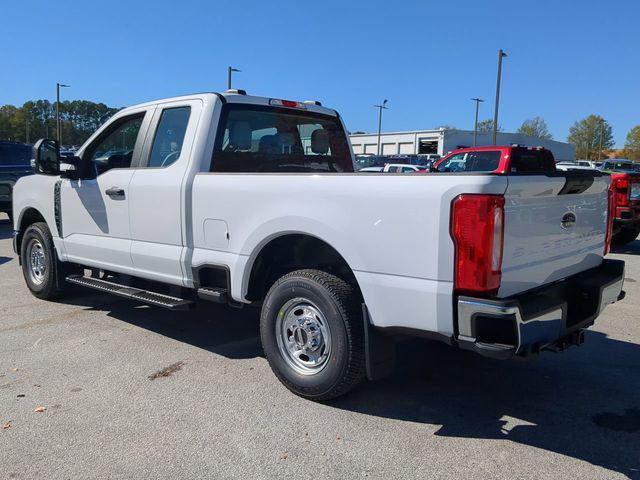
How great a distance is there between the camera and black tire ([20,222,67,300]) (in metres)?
6.25

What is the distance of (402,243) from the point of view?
3242mm

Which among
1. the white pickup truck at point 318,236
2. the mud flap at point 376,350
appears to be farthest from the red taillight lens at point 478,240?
the mud flap at point 376,350

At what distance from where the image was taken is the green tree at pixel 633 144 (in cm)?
9888

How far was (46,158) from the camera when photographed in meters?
5.63

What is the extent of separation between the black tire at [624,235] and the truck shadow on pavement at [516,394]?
6.98 m

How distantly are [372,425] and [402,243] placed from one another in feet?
4.03

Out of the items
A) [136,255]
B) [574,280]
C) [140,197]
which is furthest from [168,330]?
[574,280]

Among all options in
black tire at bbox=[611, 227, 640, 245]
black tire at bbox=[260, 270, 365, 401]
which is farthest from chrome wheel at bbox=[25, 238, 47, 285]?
black tire at bbox=[611, 227, 640, 245]

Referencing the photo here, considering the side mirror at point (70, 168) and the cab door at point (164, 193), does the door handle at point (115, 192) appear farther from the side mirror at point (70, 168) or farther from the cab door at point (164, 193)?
the side mirror at point (70, 168)

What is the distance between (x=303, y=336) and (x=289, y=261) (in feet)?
2.09

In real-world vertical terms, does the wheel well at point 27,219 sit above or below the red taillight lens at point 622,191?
below

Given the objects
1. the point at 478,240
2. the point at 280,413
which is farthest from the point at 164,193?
the point at 478,240

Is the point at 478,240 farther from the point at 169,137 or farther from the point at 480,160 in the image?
the point at 480,160

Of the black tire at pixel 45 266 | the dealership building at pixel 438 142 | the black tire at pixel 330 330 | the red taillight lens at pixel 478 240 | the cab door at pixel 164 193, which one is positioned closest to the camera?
the red taillight lens at pixel 478 240
